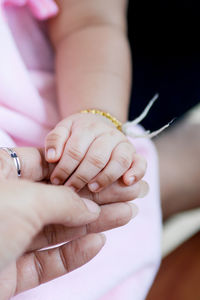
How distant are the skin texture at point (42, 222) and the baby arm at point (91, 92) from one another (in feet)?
0.11

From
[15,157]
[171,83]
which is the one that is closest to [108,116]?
[15,157]

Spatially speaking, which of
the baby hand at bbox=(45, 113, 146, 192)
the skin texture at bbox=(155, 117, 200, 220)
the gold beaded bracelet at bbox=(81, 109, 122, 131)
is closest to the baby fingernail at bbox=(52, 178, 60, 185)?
the baby hand at bbox=(45, 113, 146, 192)

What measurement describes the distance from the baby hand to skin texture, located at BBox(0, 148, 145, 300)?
0.03 m

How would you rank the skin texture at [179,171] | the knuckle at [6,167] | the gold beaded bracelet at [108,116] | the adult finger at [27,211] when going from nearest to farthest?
the adult finger at [27,211]
the knuckle at [6,167]
the gold beaded bracelet at [108,116]
the skin texture at [179,171]

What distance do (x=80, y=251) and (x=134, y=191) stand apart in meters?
0.11

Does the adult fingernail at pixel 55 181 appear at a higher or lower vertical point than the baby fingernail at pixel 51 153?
lower

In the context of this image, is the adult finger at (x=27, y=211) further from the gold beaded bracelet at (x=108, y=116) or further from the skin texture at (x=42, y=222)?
the gold beaded bracelet at (x=108, y=116)

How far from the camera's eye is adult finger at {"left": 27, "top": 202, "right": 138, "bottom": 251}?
49 centimetres

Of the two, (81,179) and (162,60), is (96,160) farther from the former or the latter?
(162,60)

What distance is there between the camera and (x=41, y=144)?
1.97ft

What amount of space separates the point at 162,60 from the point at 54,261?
511 mm

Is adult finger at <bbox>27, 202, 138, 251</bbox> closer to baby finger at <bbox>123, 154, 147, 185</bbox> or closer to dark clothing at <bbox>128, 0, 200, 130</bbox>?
baby finger at <bbox>123, 154, 147, 185</bbox>

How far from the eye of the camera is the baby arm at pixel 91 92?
48 centimetres

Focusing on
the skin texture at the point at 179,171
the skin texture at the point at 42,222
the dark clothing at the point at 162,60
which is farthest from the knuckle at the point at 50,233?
the dark clothing at the point at 162,60
